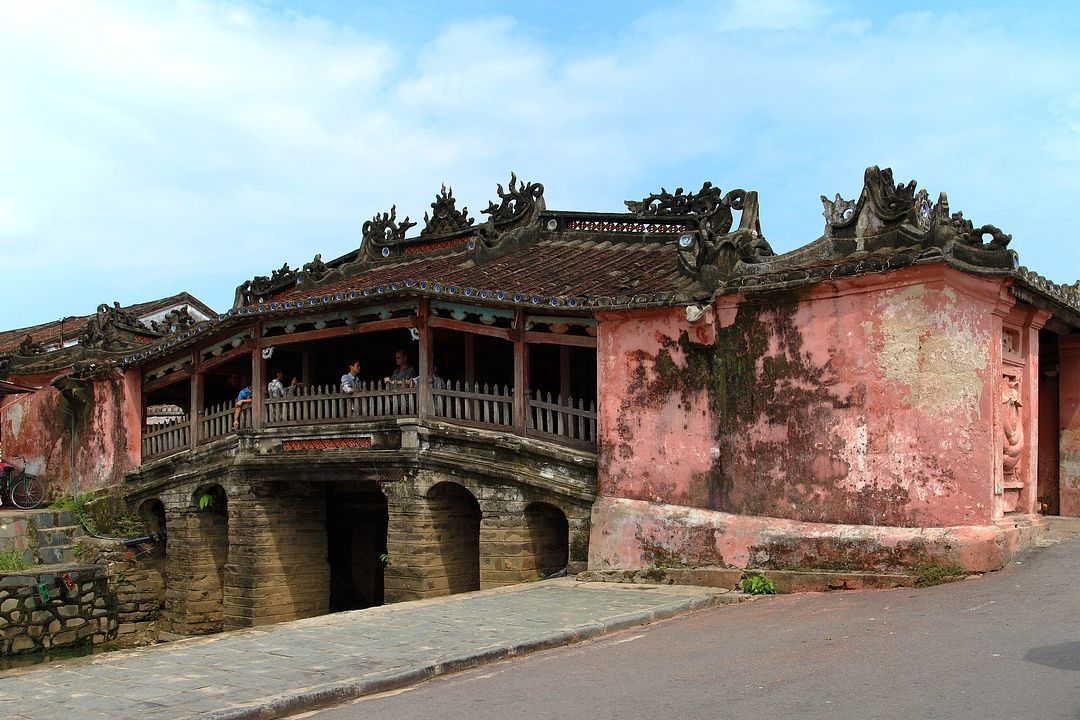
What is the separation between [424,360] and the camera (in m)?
14.0

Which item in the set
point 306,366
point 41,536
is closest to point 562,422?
point 306,366

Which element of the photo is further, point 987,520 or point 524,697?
point 987,520

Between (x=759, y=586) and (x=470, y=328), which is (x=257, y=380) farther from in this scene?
(x=759, y=586)

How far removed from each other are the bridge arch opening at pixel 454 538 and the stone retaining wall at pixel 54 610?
7.33 m

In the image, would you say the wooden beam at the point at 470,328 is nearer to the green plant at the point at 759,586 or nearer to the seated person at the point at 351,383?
the seated person at the point at 351,383

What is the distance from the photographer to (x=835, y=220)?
11016mm

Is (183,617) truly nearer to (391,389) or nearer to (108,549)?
(108,549)

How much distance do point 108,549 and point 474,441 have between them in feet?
27.8

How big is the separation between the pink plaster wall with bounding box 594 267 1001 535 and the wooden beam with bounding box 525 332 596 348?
15.1 inches

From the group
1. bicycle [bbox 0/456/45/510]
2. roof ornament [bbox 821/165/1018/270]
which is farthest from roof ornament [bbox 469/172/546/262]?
bicycle [bbox 0/456/45/510]

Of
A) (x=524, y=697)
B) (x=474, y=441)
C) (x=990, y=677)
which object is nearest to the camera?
(x=990, y=677)

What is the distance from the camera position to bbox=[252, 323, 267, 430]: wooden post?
1599cm

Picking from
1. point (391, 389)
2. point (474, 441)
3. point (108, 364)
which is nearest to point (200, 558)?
point (108, 364)

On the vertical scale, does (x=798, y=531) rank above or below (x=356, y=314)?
below
